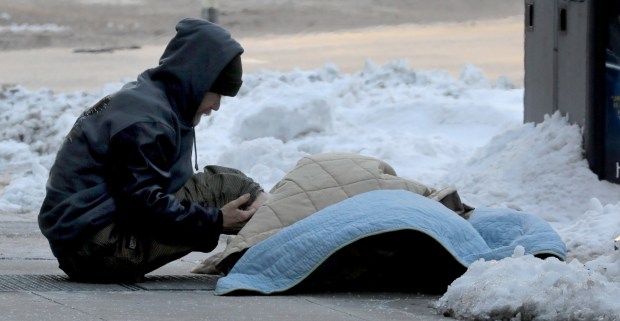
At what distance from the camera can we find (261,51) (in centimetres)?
1577

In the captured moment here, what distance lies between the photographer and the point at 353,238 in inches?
193

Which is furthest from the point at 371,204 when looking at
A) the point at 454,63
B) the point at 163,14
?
the point at 163,14

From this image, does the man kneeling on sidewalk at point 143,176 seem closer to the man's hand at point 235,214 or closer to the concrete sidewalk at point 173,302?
the man's hand at point 235,214

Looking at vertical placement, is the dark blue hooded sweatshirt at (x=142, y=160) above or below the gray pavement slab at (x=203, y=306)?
above

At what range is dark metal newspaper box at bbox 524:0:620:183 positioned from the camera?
776cm

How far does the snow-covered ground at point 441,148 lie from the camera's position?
14.3 ft

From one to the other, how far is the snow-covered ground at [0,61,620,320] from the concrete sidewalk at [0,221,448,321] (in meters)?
0.28

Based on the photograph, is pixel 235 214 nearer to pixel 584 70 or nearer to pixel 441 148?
→ pixel 584 70

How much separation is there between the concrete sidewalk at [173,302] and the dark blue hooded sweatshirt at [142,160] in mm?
204

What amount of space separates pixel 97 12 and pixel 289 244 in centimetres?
1358

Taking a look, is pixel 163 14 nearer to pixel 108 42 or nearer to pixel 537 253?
pixel 108 42

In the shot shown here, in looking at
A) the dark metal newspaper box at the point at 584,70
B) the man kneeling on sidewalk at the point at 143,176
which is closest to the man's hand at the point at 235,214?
the man kneeling on sidewalk at the point at 143,176

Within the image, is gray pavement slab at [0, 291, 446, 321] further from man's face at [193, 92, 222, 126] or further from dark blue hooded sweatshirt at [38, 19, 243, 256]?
man's face at [193, 92, 222, 126]

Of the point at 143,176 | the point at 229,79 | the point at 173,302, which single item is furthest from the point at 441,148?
the point at 173,302
